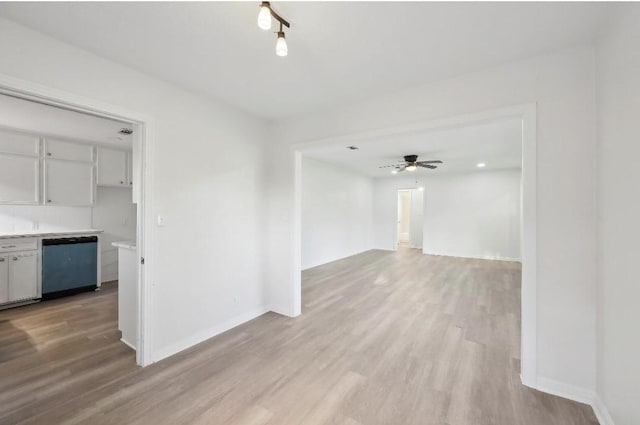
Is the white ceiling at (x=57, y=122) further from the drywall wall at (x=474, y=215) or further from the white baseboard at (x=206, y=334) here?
the drywall wall at (x=474, y=215)

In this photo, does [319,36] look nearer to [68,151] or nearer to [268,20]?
[268,20]

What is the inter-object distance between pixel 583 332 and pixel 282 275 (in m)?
2.89

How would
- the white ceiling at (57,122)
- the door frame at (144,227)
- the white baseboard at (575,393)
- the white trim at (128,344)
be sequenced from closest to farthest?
the white baseboard at (575,393)
the door frame at (144,227)
the white trim at (128,344)
the white ceiling at (57,122)

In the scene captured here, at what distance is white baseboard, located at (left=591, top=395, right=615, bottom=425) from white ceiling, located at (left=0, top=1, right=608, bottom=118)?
249cm

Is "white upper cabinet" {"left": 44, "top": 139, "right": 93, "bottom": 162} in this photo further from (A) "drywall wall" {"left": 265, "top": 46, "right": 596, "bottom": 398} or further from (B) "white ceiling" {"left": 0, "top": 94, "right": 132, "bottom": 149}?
(A) "drywall wall" {"left": 265, "top": 46, "right": 596, "bottom": 398}

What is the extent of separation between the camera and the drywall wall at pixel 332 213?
240 inches

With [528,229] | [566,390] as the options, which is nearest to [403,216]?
[528,229]

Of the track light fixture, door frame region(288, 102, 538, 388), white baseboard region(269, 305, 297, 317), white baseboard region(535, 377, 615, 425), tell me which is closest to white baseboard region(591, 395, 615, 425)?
white baseboard region(535, 377, 615, 425)

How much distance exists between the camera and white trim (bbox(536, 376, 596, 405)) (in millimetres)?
1848

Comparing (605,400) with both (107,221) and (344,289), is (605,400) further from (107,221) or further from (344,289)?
(107,221)

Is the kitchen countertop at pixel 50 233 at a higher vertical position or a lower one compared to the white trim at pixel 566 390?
higher

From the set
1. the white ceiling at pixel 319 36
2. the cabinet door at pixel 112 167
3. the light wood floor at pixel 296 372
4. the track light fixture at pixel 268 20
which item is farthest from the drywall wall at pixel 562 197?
the cabinet door at pixel 112 167

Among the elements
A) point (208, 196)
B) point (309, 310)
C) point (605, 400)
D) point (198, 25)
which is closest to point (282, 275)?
point (309, 310)

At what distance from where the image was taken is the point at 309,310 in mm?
3557
